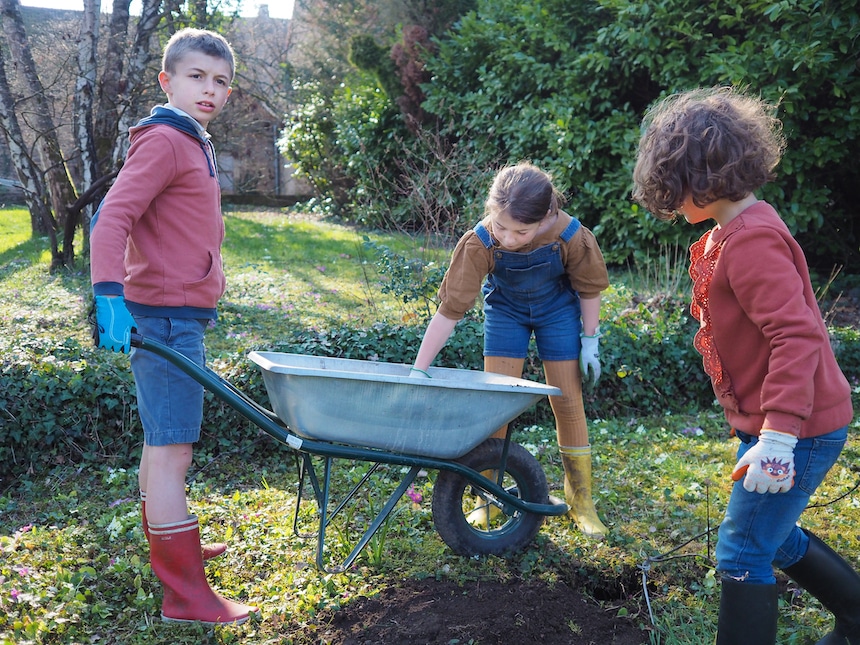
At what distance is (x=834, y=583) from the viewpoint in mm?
2031

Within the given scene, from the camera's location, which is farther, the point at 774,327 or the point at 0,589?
the point at 0,589

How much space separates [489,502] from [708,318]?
129 cm

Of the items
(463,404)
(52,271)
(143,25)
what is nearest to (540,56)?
(143,25)

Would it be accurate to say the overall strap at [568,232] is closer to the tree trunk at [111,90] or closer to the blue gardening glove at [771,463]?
the blue gardening glove at [771,463]

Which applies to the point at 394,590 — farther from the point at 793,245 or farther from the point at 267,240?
the point at 267,240

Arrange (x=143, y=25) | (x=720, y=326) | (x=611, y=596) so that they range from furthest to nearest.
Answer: (x=143, y=25), (x=611, y=596), (x=720, y=326)

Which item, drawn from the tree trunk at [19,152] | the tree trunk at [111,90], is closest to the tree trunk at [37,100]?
the tree trunk at [19,152]

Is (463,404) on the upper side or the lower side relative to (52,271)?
upper

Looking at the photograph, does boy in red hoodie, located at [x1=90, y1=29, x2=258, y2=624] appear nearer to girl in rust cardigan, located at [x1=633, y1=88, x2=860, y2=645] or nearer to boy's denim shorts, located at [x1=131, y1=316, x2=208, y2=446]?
boy's denim shorts, located at [x1=131, y1=316, x2=208, y2=446]

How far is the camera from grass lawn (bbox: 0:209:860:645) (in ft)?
7.93

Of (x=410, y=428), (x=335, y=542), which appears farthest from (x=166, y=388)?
(x=335, y=542)

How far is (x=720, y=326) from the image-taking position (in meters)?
1.90

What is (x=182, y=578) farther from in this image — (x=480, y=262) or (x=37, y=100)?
(x=37, y=100)

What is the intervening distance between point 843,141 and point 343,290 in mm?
4538
